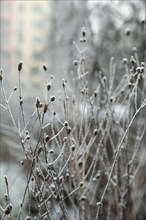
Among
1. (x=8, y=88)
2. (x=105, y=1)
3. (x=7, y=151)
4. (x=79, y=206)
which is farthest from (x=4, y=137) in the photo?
(x=105, y=1)

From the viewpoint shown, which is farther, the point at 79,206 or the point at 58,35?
the point at 58,35

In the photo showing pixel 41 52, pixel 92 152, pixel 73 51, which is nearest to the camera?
pixel 92 152

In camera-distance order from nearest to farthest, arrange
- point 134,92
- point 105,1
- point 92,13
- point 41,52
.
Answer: point 134,92 < point 105,1 < point 92,13 < point 41,52

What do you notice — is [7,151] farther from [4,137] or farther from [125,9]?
[125,9]

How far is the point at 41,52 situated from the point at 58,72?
6.28ft

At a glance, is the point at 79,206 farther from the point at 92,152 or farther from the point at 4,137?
the point at 4,137

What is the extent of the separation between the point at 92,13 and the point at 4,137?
9.77ft

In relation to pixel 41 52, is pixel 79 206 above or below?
below

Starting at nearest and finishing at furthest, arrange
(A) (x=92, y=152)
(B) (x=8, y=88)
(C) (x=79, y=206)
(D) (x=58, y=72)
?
1. (C) (x=79, y=206)
2. (A) (x=92, y=152)
3. (B) (x=8, y=88)
4. (D) (x=58, y=72)

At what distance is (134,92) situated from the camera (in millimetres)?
1989

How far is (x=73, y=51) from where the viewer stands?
252 inches

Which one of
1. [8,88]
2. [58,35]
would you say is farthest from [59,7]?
[8,88]

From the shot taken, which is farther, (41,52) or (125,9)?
(41,52)

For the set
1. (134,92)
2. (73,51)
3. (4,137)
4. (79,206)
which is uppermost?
(73,51)
